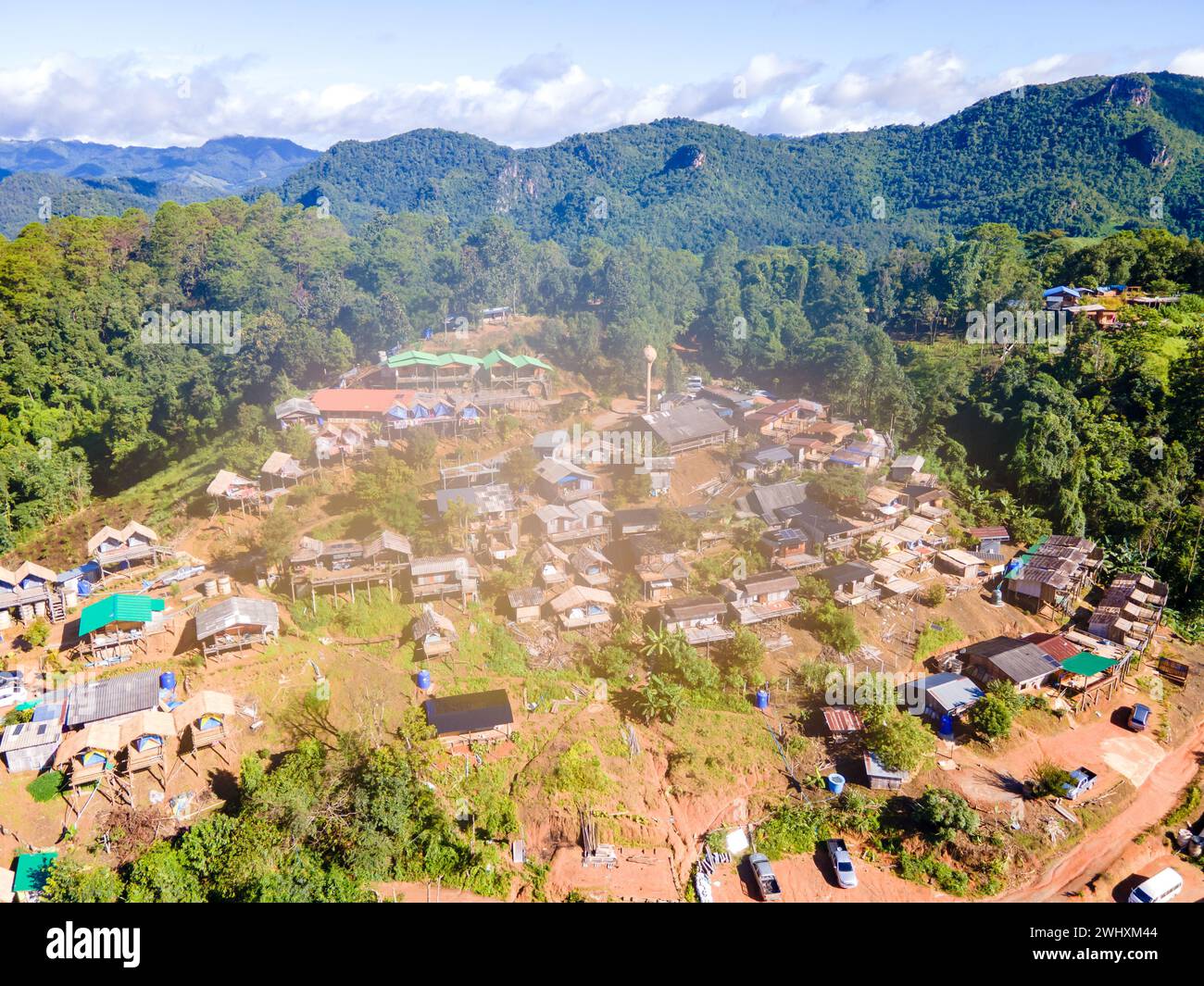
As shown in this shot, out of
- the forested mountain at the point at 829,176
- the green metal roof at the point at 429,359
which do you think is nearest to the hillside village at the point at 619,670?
the green metal roof at the point at 429,359

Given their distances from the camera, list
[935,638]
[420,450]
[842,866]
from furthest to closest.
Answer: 1. [420,450]
2. [935,638]
3. [842,866]

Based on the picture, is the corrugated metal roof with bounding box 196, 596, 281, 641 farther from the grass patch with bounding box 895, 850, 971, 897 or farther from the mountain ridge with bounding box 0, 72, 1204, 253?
the mountain ridge with bounding box 0, 72, 1204, 253

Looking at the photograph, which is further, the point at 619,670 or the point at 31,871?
the point at 619,670

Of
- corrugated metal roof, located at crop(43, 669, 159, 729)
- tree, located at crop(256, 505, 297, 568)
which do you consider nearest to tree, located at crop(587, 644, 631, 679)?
tree, located at crop(256, 505, 297, 568)

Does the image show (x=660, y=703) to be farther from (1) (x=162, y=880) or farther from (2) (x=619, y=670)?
(1) (x=162, y=880)

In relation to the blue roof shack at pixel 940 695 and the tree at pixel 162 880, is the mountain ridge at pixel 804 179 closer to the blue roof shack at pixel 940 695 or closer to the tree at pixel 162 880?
the blue roof shack at pixel 940 695

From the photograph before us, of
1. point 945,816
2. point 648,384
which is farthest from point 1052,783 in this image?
point 648,384
